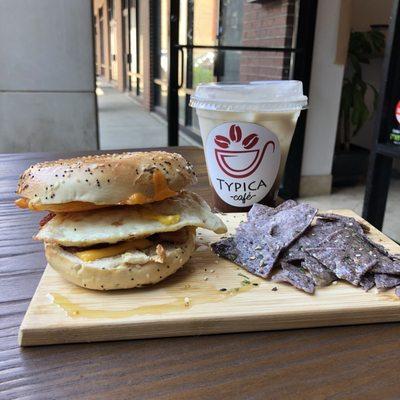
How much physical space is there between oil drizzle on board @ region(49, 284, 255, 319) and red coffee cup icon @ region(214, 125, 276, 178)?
0.40 m

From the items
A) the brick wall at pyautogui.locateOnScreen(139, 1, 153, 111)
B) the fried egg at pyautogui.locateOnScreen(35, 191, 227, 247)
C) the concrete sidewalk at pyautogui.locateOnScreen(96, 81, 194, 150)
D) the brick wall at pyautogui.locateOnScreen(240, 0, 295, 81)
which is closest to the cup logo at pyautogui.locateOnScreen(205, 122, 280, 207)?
the fried egg at pyautogui.locateOnScreen(35, 191, 227, 247)

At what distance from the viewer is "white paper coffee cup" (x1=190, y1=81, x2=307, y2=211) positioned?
1.09 meters

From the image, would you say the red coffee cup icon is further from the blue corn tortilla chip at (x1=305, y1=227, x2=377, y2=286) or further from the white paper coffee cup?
the blue corn tortilla chip at (x1=305, y1=227, x2=377, y2=286)

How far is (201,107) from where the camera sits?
1160 millimetres

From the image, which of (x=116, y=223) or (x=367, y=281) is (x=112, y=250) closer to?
(x=116, y=223)

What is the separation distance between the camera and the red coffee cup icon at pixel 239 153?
109 centimetres

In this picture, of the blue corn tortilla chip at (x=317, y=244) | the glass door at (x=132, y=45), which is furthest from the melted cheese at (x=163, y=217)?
the glass door at (x=132, y=45)

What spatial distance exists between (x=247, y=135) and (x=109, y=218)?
1.51 ft

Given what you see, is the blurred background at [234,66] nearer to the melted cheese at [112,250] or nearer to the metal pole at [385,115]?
the metal pole at [385,115]

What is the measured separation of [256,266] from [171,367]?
0.99 ft

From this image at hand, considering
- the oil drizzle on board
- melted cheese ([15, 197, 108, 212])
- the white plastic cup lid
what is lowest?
the oil drizzle on board

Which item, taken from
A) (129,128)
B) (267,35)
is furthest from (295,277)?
(129,128)

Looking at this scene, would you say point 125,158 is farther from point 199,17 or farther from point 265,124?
point 199,17

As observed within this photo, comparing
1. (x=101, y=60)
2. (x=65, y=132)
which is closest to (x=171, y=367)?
(x=65, y=132)
